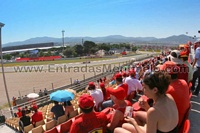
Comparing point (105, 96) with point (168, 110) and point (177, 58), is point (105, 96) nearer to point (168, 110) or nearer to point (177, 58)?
point (177, 58)

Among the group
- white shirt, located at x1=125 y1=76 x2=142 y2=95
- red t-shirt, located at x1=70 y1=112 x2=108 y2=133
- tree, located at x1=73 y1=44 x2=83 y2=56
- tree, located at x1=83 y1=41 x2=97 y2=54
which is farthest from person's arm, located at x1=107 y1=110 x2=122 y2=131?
tree, located at x1=83 y1=41 x2=97 y2=54

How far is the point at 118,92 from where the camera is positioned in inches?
125

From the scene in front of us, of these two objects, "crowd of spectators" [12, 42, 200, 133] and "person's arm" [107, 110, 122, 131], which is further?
"person's arm" [107, 110, 122, 131]

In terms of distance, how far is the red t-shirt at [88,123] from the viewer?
9.09ft

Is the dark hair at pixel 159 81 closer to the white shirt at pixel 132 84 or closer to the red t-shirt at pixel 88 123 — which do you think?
the red t-shirt at pixel 88 123

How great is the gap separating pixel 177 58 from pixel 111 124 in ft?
9.16

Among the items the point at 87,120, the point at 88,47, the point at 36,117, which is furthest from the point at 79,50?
the point at 87,120

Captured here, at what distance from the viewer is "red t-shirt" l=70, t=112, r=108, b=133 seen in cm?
277

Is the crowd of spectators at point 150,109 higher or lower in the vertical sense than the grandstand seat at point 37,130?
higher

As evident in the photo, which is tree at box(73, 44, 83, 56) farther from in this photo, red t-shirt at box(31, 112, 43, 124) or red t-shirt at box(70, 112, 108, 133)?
red t-shirt at box(70, 112, 108, 133)

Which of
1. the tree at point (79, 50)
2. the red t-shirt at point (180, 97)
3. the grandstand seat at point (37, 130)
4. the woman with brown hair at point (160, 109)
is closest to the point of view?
the woman with brown hair at point (160, 109)

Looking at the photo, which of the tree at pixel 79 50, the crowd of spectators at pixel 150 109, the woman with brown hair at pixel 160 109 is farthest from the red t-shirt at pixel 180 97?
the tree at pixel 79 50

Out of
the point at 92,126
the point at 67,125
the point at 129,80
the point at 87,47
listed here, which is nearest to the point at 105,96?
the point at 129,80

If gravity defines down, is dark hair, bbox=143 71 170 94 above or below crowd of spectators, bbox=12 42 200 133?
above
